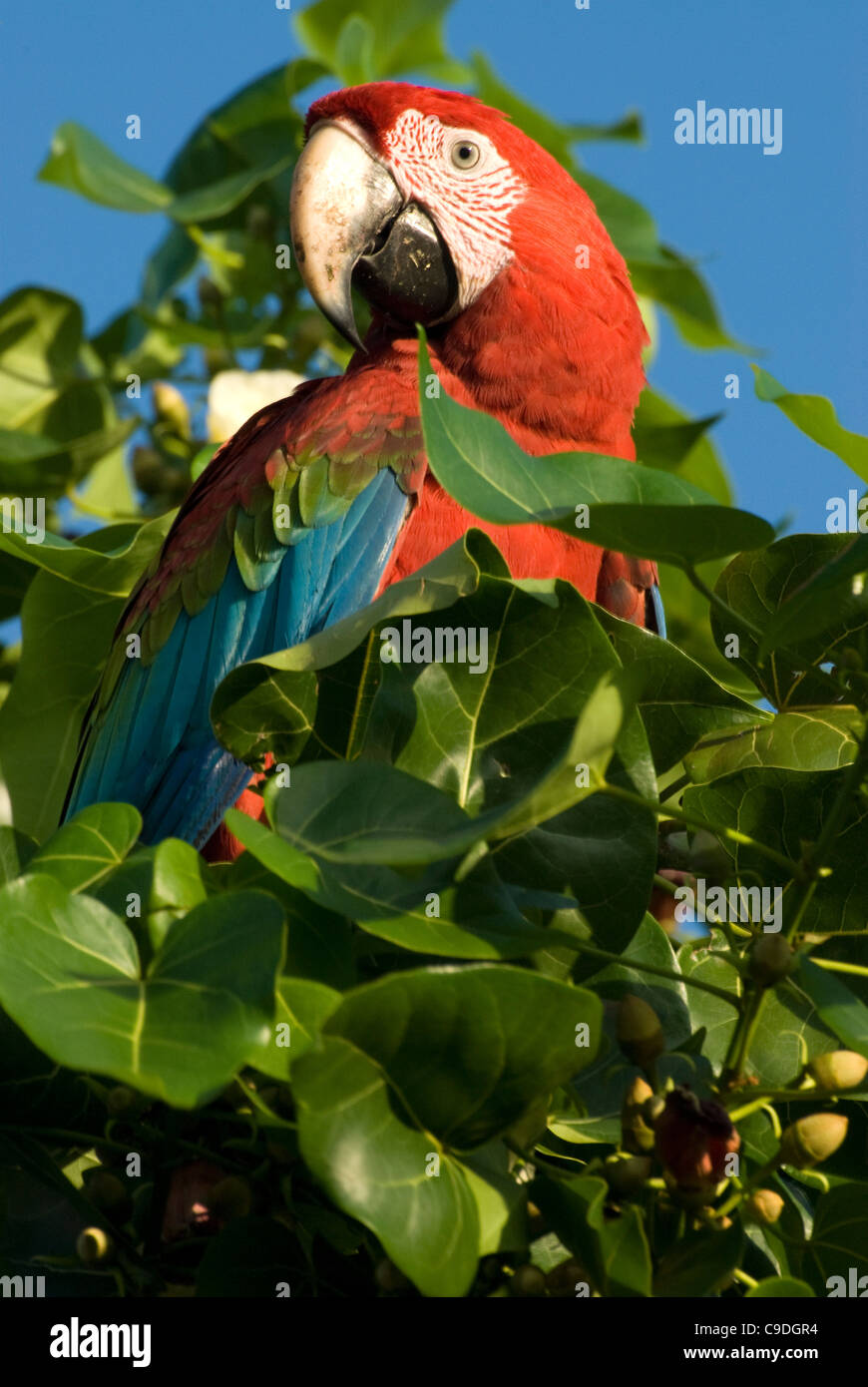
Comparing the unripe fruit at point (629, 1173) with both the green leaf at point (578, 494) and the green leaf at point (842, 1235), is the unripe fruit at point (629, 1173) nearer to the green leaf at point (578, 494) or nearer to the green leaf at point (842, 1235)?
the green leaf at point (842, 1235)

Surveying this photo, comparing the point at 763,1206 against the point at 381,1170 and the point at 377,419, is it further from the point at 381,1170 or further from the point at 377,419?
the point at 377,419

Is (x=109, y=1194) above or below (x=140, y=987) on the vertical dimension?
below

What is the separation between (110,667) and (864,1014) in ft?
5.10

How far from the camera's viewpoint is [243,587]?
203cm

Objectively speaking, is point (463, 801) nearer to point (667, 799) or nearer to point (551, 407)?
point (667, 799)

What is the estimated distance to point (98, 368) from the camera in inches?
108

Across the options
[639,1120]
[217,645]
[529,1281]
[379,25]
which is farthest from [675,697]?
[379,25]

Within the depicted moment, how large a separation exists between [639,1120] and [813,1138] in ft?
0.38

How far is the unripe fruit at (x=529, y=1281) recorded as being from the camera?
0.91m

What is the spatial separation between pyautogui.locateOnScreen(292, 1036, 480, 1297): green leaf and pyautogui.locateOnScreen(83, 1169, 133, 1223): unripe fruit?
33 centimetres

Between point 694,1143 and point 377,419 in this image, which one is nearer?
point 694,1143

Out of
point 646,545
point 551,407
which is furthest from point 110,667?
point 646,545
